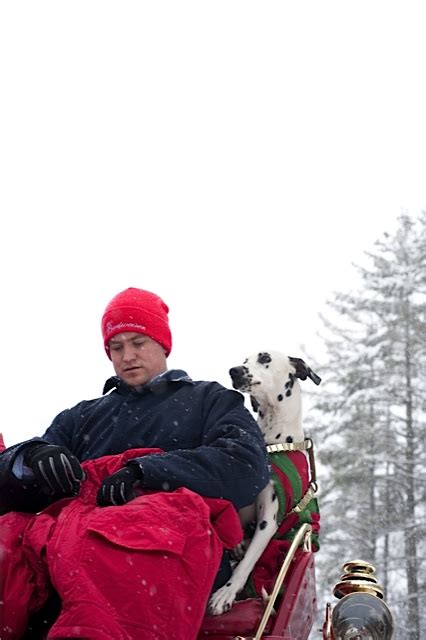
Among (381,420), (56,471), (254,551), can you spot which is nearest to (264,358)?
(254,551)

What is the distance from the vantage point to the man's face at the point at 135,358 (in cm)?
404

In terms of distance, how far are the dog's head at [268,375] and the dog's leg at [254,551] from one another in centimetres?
91

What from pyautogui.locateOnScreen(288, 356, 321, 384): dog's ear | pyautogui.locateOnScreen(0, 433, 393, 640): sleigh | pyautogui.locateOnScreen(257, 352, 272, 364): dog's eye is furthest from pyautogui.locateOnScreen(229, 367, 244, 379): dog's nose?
pyautogui.locateOnScreen(0, 433, 393, 640): sleigh

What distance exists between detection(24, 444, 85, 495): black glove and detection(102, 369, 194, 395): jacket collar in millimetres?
804

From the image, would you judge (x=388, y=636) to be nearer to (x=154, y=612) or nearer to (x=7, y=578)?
(x=154, y=612)

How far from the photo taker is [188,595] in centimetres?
260

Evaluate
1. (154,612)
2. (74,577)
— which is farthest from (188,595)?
(74,577)

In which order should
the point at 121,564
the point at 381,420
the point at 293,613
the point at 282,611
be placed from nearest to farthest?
the point at 121,564, the point at 282,611, the point at 293,613, the point at 381,420

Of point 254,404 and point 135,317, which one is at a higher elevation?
point 135,317

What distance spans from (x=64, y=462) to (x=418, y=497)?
22.5 m

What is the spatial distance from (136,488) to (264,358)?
216 cm

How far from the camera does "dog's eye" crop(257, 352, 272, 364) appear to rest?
5039mm

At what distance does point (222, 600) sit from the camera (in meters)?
3.40

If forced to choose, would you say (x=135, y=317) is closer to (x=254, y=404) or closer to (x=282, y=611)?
(x=254, y=404)
